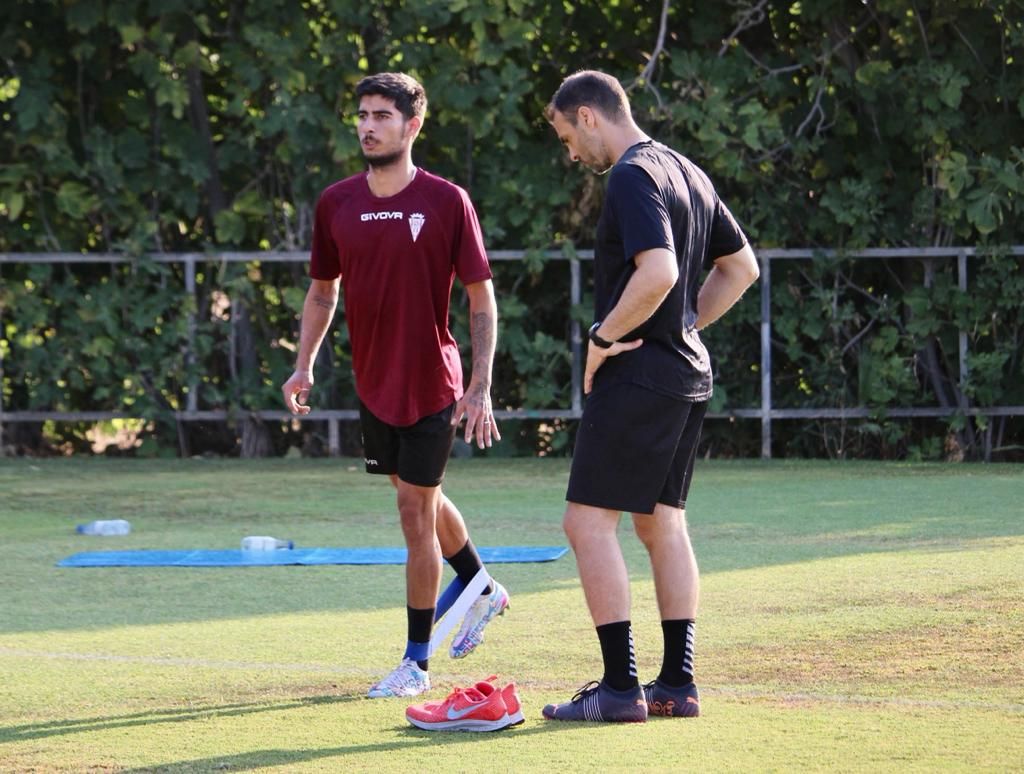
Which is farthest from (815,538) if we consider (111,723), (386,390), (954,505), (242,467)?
(242,467)

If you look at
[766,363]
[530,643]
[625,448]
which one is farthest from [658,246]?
[766,363]

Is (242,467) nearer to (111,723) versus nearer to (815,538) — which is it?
(815,538)

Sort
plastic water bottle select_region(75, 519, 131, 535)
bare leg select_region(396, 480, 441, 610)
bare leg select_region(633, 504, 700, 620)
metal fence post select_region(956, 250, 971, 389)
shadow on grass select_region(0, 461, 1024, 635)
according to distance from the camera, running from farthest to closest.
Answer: metal fence post select_region(956, 250, 971, 389), plastic water bottle select_region(75, 519, 131, 535), shadow on grass select_region(0, 461, 1024, 635), bare leg select_region(396, 480, 441, 610), bare leg select_region(633, 504, 700, 620)

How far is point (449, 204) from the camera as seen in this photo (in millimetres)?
5898

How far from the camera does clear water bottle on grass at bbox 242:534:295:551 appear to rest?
8.97 metres

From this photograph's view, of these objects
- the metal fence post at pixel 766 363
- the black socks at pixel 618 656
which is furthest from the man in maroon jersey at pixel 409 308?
the metal fence post at pixel 766 363

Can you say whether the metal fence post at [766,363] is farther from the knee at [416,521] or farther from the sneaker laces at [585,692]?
the sneaker laces at [585,692]

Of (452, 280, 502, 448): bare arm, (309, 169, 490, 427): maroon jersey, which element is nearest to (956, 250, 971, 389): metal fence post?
(452, 280, 502, 448): bare arm

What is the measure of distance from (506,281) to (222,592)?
24.1 feet

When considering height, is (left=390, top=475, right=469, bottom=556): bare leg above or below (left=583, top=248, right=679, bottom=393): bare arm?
below

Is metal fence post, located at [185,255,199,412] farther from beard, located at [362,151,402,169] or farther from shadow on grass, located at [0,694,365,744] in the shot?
shadow on grass, located at [0,694,365,744]

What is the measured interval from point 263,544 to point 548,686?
3.56 meters

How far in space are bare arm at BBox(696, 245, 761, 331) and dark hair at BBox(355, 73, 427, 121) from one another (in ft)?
3.76

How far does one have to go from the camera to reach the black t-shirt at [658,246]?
5.00 meters
